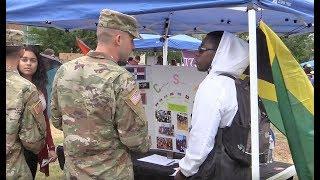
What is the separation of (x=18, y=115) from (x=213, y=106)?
128cm

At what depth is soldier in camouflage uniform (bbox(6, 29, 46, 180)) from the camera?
2.67 meters

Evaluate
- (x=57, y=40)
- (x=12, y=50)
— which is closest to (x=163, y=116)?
(x=12, y=50)

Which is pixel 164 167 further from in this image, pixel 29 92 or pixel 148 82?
pixel 29 92

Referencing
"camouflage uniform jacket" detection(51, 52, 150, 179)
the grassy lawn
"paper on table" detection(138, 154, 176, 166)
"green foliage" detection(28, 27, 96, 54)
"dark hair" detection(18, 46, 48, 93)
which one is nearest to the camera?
"camouflage uniform jacket" detection(51, 52, 150, 179)

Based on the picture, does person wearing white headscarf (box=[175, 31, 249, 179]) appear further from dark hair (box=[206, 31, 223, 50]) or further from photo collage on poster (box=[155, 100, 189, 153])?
photo collage on poster (box=[155, 100, 189, 153])

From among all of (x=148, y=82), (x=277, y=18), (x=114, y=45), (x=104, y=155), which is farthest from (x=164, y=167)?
(x=277, y=18)

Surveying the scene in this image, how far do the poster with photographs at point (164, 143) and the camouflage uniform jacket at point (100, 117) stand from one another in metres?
1.66

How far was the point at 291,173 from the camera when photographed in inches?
151

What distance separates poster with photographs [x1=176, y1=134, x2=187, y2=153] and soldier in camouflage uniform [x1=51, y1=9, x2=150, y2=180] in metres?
1.56

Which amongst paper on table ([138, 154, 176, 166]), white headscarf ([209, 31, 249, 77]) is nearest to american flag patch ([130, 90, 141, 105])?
white headscarf ([209, 31, 249, 77])

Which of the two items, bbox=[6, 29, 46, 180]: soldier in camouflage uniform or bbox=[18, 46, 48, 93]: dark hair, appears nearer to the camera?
bbox=[6, 29, 46, 180]: soldier in camouflage uniform

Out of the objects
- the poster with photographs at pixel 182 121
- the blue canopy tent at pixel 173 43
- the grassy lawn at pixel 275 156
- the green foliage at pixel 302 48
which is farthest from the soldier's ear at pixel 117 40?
the green foliage at pixel 302 48

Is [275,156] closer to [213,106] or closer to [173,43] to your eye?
[213,106]

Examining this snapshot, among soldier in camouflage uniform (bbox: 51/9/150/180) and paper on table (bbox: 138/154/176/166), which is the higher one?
soldier in camouflage uniform (bbox: 51/9/150/180)
